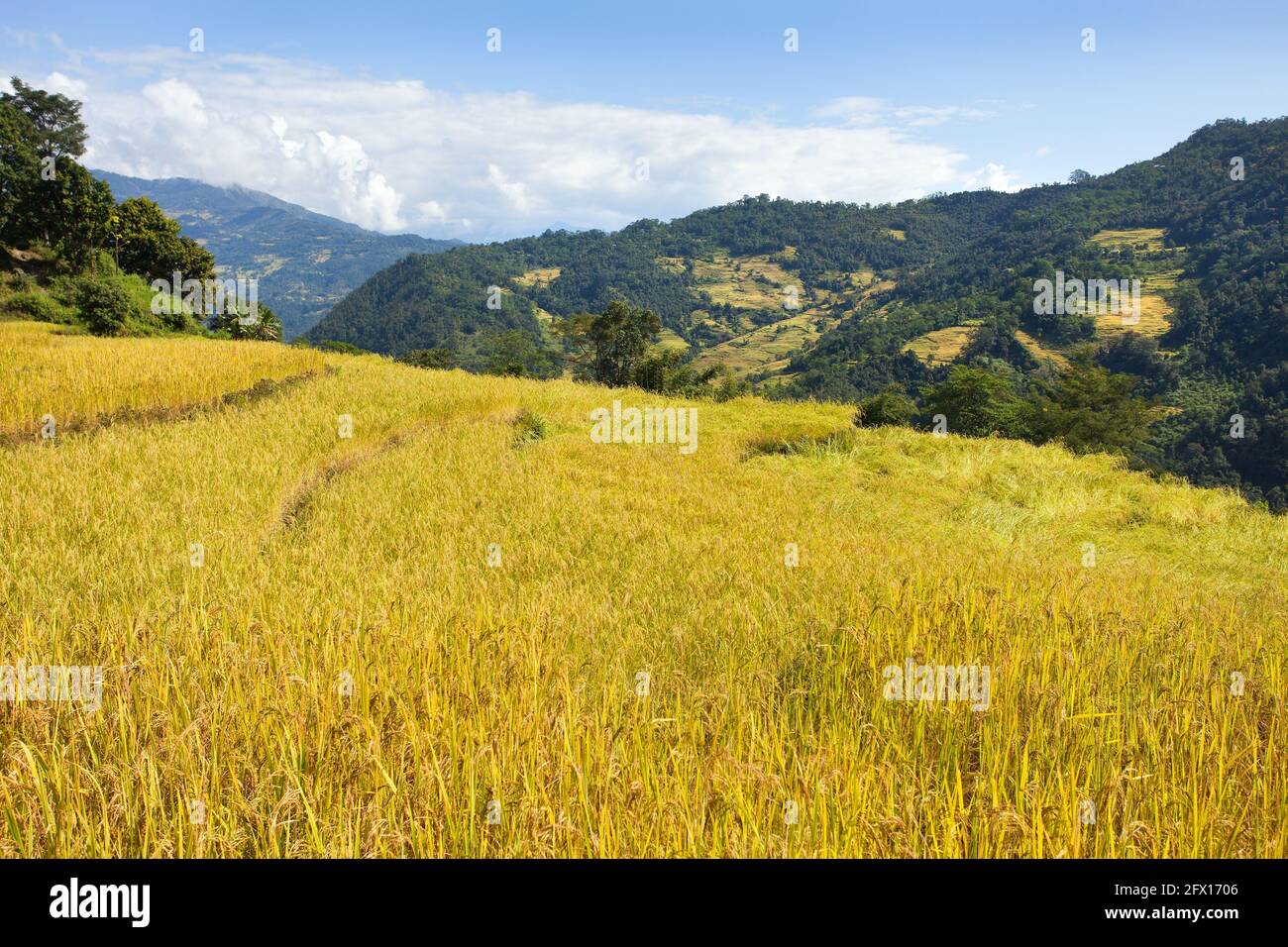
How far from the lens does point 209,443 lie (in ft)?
28.0

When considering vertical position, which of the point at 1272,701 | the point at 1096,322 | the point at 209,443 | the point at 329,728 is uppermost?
the point at 1096,322

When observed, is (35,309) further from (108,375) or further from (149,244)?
(108,375)

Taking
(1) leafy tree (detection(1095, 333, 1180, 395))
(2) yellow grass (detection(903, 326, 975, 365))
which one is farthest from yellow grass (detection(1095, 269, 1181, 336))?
(2) yellow grass (detection(903, 326, 975, 365))

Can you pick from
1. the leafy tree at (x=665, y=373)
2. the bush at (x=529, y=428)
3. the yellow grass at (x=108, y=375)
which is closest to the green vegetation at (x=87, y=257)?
the yellow grass at (x=108, y=375)

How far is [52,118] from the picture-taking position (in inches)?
1732

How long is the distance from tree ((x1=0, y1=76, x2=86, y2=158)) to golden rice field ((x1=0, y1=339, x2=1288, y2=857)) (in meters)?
51.5

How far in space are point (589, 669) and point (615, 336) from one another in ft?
139

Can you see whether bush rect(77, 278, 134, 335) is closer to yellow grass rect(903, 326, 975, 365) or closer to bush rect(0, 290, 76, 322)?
bush rect(0, 290, 76, 322)

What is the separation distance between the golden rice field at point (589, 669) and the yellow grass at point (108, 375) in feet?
1.54

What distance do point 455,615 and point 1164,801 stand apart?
11.5ft
